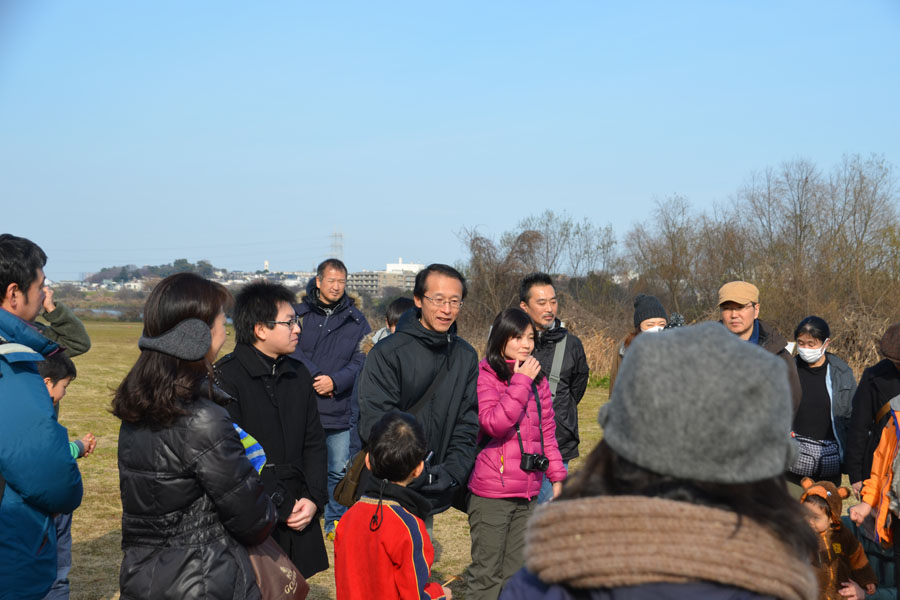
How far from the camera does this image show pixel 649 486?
1229 millimetres

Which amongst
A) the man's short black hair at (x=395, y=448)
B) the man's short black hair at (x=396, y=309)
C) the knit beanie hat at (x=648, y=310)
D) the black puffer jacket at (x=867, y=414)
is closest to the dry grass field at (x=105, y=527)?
the man's short black hair at (x=395, y=448)

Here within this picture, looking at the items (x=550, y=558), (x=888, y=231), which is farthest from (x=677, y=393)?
(x=888, y=231)

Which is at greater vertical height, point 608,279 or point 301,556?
point 608,279

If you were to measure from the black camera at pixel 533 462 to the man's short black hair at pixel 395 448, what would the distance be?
1.26 m

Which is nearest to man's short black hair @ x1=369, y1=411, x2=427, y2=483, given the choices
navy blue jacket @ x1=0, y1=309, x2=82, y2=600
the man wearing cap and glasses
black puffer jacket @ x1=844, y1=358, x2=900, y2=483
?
navy blue jacket @ x1=0, y1=309, x2=82, y2=600

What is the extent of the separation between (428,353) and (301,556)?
4.11 ft

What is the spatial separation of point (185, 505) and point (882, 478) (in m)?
3.77

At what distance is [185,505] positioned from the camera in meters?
2.63

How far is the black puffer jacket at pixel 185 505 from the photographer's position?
2.58m

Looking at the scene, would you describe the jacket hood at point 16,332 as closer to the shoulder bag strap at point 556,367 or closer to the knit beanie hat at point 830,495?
the shoulder bag strap at point 556,367

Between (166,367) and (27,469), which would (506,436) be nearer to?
(166,367)

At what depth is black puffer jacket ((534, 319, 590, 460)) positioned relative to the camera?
533cm

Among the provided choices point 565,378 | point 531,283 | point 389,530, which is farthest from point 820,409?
point 389,530

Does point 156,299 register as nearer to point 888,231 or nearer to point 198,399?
point 198,399
